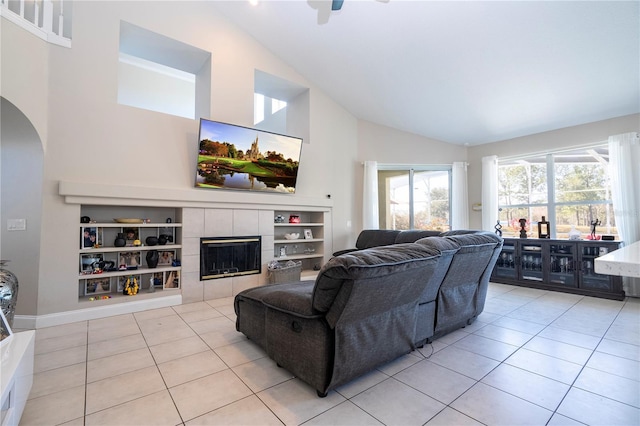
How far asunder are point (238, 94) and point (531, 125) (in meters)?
4.96

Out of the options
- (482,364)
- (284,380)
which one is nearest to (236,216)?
(284,380)

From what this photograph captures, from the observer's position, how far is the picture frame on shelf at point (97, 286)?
11.6ft

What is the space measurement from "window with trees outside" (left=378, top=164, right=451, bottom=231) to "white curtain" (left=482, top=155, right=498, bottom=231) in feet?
2.32

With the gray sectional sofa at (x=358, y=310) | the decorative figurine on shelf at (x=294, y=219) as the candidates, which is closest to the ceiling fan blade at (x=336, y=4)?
the gray sectional sofa at (x=358, y=310)

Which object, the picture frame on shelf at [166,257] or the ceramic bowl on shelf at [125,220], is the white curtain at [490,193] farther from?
the ceramic bowl on shelf at [125,220]

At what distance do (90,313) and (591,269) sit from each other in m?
6.61

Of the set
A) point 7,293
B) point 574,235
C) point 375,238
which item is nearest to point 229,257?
point 7,293

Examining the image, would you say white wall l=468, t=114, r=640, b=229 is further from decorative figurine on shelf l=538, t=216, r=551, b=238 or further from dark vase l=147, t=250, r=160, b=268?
dark vase l=147, t=250, r=160, b=268

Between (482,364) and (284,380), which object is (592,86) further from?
(284,380)

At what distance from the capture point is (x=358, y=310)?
176cm

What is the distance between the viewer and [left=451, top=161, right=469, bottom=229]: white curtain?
19.6 feet

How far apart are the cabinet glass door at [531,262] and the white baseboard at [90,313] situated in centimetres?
542

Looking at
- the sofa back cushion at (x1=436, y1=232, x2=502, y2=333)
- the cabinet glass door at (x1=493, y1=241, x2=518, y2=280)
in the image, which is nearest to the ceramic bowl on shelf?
the sofa back cushion at (x1=436, y1=232, x2=502, y2=333)

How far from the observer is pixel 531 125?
499cm
